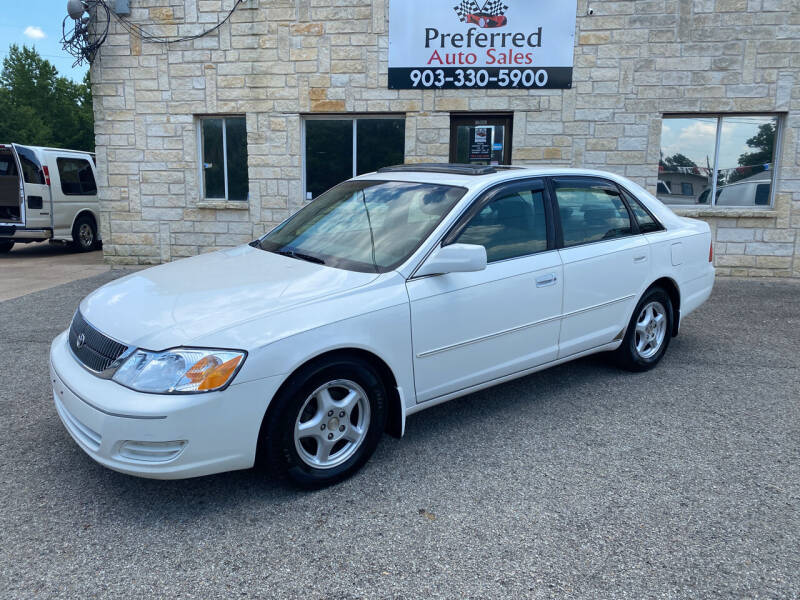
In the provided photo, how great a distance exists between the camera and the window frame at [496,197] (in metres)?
3.78

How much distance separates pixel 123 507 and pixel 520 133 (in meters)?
8.02

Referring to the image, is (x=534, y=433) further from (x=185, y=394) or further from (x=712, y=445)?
(x=185, y=394)

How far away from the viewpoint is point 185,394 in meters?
2.81

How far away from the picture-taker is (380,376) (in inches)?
135

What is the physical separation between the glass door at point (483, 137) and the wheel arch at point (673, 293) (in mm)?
4987

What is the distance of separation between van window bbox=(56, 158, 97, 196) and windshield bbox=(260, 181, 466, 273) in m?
10.5

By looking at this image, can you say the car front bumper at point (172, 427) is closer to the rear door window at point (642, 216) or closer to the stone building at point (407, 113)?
the rear door window at point (642, 216)

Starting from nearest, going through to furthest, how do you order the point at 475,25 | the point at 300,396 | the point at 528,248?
the point at 300,396 < the point at 528,248 < the point at 475,25

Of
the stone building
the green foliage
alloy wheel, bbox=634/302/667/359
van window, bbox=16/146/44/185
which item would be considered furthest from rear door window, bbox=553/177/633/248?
the green foliage

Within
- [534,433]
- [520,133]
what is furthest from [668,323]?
[520,133]

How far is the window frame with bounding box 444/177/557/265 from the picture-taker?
3.78 metres

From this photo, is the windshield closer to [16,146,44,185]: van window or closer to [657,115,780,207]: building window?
[657,115,780,207]: building window

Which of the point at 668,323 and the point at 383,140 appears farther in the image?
the point at 383,140

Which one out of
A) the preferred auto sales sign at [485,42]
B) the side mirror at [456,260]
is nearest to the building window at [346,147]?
the preferred auto sales sign at [485,42]
